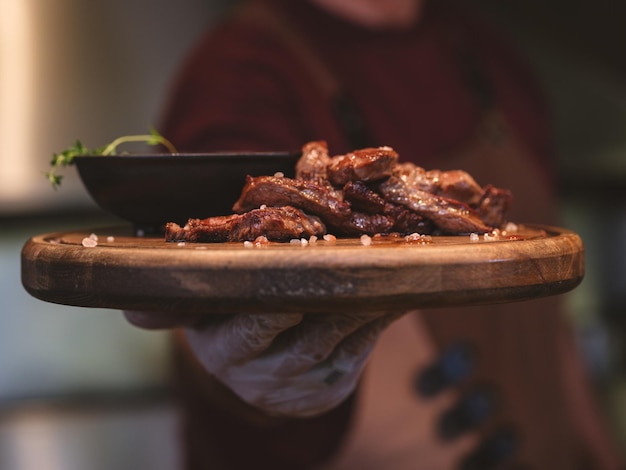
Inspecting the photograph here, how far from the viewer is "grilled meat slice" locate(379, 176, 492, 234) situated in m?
0.99

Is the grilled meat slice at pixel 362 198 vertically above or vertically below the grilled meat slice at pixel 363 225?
above

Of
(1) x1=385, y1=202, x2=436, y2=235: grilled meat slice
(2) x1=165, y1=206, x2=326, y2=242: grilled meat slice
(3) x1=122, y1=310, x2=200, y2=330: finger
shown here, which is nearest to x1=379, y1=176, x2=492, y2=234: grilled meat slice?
(1) x1=385, y1=202, x2=436, y2=235: grilled meat slice

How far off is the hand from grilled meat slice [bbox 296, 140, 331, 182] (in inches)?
7.1

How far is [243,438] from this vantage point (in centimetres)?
181

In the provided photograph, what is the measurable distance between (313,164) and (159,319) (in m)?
0.29

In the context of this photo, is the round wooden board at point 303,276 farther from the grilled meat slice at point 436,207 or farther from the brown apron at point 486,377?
the brown apron at point 486,377

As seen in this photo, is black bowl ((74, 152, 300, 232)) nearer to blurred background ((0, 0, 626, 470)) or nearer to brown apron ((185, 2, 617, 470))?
brown apron ((185, 2, 617, 470))

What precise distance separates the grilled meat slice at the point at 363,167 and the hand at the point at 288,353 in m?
0.17

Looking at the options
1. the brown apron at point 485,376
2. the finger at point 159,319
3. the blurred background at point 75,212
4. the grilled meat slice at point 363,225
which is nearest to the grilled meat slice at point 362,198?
the grilled meat slice at point 363,225

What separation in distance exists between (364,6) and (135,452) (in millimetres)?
1599

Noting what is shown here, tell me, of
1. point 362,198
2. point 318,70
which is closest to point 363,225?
point 362,198

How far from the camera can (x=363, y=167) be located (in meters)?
0.98

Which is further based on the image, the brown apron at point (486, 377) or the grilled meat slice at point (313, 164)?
the brown apron at point (486, 377)

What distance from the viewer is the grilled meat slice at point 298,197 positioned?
0.95 m
